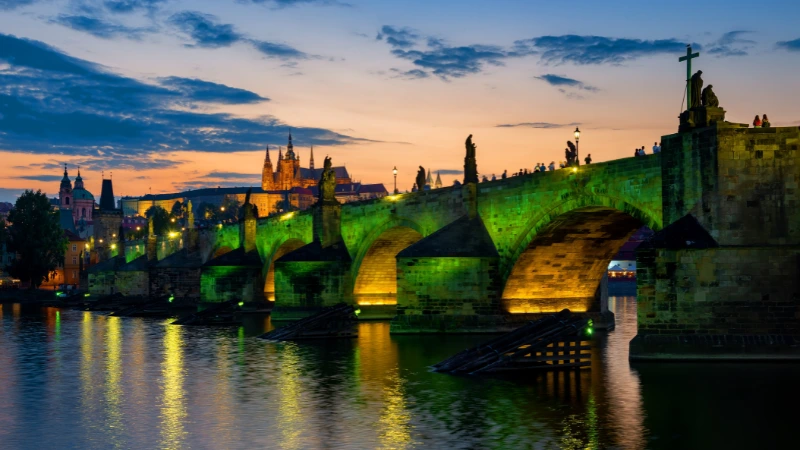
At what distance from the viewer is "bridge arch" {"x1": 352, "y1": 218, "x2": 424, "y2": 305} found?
51.9 m

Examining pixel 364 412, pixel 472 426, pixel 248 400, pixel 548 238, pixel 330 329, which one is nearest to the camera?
pixel 472 426

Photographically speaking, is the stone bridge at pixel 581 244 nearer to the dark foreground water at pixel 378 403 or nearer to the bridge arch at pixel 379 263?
the bridge arch at pixel 379 263

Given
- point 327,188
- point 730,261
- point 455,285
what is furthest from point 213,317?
point 730,261

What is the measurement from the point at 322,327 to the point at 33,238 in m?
81.9

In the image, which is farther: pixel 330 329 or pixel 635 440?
pixel 330 329

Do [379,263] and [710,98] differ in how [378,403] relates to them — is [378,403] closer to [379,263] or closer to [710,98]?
[710,98]

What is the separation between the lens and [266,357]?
118 ft

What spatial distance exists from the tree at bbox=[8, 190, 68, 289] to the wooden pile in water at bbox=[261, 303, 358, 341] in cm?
7985

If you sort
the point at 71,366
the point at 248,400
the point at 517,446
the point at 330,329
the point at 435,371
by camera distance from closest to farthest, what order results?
the point at 517,446, the point at 248,400, the point at 435,371, the point at 71,366, the point at 330,329

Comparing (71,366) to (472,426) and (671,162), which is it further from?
(671,162)

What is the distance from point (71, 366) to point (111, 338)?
526 inches

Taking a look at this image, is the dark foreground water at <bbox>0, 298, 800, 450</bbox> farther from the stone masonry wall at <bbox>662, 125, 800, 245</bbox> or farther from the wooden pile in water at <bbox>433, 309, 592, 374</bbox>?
the stone masonry wall at <bbox>662, 125, 800, 245</bbox>

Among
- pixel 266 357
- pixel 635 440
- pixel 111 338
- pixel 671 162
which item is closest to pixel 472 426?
pixel 635 440

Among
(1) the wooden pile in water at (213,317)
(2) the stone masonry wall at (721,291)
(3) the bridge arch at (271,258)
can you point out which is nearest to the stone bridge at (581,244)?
(2) the stone masonry wall at (721,291)
